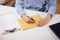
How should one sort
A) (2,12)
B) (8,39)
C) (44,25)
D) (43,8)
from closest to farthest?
(8,39) < (44,25) < (2,12) < (43,8)

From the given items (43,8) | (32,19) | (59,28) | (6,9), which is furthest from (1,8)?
(59,28)

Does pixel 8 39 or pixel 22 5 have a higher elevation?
pixel 22 5

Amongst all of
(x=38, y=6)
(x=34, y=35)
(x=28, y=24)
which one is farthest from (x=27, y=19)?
(x=38, y=6)

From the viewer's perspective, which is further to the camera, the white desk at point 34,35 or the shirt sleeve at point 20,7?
the shirt sleeve at point 20,7

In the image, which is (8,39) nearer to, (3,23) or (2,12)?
(3,23)

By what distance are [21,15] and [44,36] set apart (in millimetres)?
295

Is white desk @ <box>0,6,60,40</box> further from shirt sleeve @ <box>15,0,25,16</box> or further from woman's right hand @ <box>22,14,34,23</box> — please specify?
shirt sleeve @ <box>15,0,25,16</box>

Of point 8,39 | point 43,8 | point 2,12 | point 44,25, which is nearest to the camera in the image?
point 8,39

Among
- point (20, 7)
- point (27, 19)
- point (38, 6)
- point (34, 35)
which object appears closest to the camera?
point (34, 35)

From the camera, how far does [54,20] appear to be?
41.2 inches

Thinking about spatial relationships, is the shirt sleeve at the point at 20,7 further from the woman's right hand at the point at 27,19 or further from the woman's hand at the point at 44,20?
the woman's hand at the point at 44,20

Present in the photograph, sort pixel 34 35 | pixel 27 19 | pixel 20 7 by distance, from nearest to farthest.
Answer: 1. pixel 34 35
2. pixel 27 19
3. pixel 20 7

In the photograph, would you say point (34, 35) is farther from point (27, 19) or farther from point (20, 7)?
point (20, 7)

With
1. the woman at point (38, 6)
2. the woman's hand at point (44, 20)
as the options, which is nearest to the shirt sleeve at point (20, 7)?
the woman at point (38, 6)
